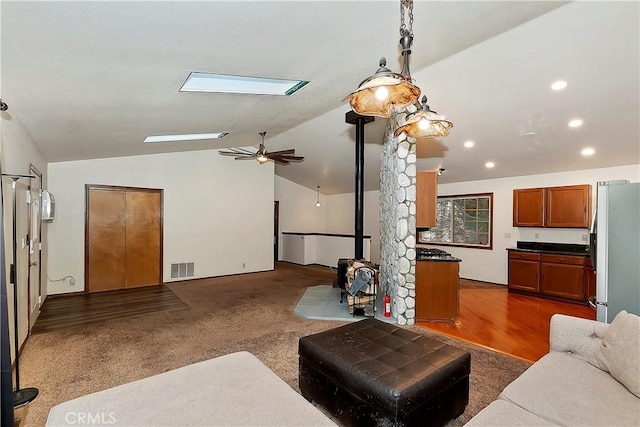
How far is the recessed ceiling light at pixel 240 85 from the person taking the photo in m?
3.01

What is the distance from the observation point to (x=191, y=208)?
22.6ft

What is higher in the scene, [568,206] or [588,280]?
[568,206]

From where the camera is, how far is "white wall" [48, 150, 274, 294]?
5.56 m

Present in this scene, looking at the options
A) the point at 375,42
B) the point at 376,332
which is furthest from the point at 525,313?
the point at 375,42

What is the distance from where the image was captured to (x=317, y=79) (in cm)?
324

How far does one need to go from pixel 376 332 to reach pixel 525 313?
11.2 feet

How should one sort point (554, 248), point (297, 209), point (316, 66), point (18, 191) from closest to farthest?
point (316, 66) → point (18, 191) → point (554, 248) → point (297, 209)

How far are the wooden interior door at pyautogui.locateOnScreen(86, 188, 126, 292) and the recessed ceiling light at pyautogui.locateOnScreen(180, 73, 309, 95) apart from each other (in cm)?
420

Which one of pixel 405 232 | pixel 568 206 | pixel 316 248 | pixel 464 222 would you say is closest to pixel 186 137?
pixel 405 232

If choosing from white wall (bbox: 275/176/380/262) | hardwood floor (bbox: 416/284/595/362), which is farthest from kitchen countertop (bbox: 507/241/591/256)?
white wall (bbox: 275/176/380/262)

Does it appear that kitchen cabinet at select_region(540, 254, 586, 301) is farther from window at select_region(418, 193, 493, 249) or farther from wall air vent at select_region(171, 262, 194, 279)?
wall air vent at select_region(171, 262, 194, 279)

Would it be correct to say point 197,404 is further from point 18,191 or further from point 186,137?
point 186,137

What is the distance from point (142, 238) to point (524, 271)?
25.0 ft

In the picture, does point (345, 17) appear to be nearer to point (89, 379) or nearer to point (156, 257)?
point (89, 379)
